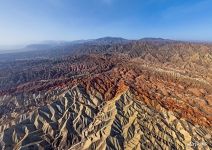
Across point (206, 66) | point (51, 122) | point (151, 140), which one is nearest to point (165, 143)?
point (151, 140)

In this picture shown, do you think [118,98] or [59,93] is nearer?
[118,98]

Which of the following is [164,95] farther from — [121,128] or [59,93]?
[59,93]

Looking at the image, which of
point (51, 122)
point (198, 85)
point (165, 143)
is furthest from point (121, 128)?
point (198, 85)

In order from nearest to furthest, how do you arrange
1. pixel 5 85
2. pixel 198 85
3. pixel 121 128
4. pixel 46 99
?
pixel 121 128 → pixel 46 99 → pixel 198 85 → pixel 5 85

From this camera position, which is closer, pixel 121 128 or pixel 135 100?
pixel 121 128

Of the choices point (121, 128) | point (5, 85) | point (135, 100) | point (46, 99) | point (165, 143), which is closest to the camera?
point (165, 143)

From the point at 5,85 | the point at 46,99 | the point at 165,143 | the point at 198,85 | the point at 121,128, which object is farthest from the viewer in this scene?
the point at 5,85

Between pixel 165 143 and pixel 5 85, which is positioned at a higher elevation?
pixel 165 143

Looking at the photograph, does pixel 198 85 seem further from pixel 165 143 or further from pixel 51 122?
pixel 51 122

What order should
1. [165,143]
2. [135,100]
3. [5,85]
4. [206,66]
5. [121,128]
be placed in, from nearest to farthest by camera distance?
[165,143]
[121,128]
[135,100]
[5,85]
[206,66]
